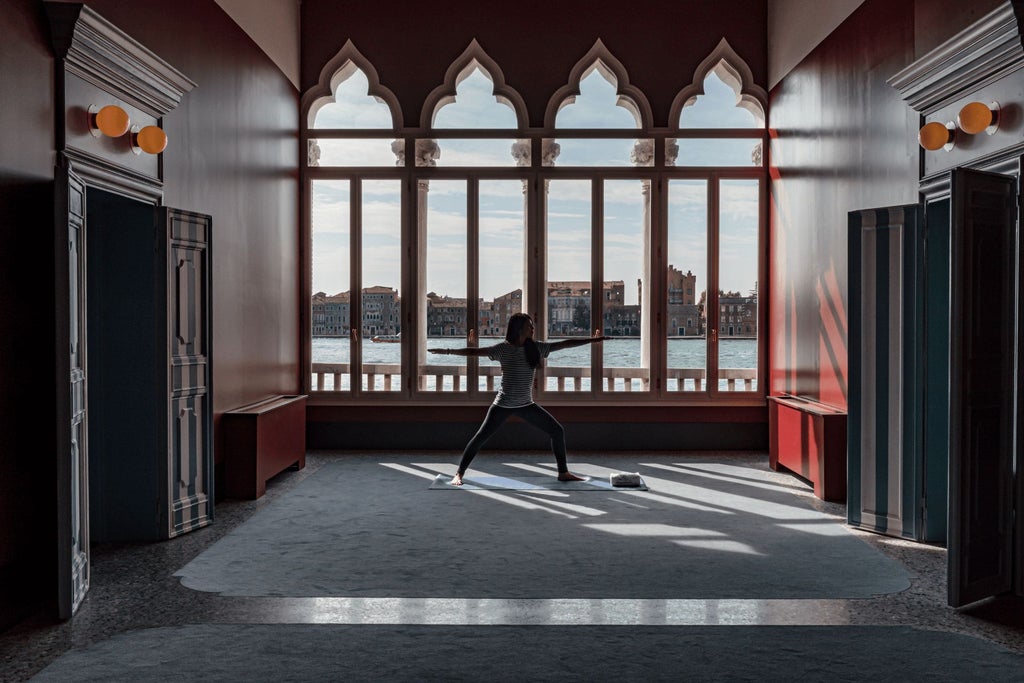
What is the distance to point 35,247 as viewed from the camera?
380cm

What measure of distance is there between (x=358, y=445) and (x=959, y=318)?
6029 millimetres

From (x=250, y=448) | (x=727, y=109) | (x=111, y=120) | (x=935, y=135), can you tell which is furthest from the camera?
(x=727, y=109)

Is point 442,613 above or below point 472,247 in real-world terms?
below

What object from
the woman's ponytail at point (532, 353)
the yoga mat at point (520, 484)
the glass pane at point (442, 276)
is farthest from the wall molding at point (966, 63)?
the glass pane at point (442, 276)

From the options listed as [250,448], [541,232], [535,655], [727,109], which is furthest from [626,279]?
[535,655]

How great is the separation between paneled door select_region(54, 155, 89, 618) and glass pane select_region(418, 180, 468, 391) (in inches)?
193

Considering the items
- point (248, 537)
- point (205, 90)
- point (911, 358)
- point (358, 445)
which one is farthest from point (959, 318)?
point (358, 445)

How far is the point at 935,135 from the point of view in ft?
14.7

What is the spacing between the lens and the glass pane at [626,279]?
27.9 feet

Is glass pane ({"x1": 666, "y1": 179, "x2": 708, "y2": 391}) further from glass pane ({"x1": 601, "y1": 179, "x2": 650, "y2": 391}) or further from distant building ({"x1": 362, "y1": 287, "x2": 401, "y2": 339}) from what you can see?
distant building ({"x1": 362, "y1": 287, "x2": 401, "y2": 339})

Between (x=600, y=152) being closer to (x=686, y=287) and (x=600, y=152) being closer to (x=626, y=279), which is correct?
(x=626, y=279)

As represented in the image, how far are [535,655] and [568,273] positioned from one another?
227 inches

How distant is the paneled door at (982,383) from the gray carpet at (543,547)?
0.44 m

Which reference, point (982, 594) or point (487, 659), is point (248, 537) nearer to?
point (487, 659)
